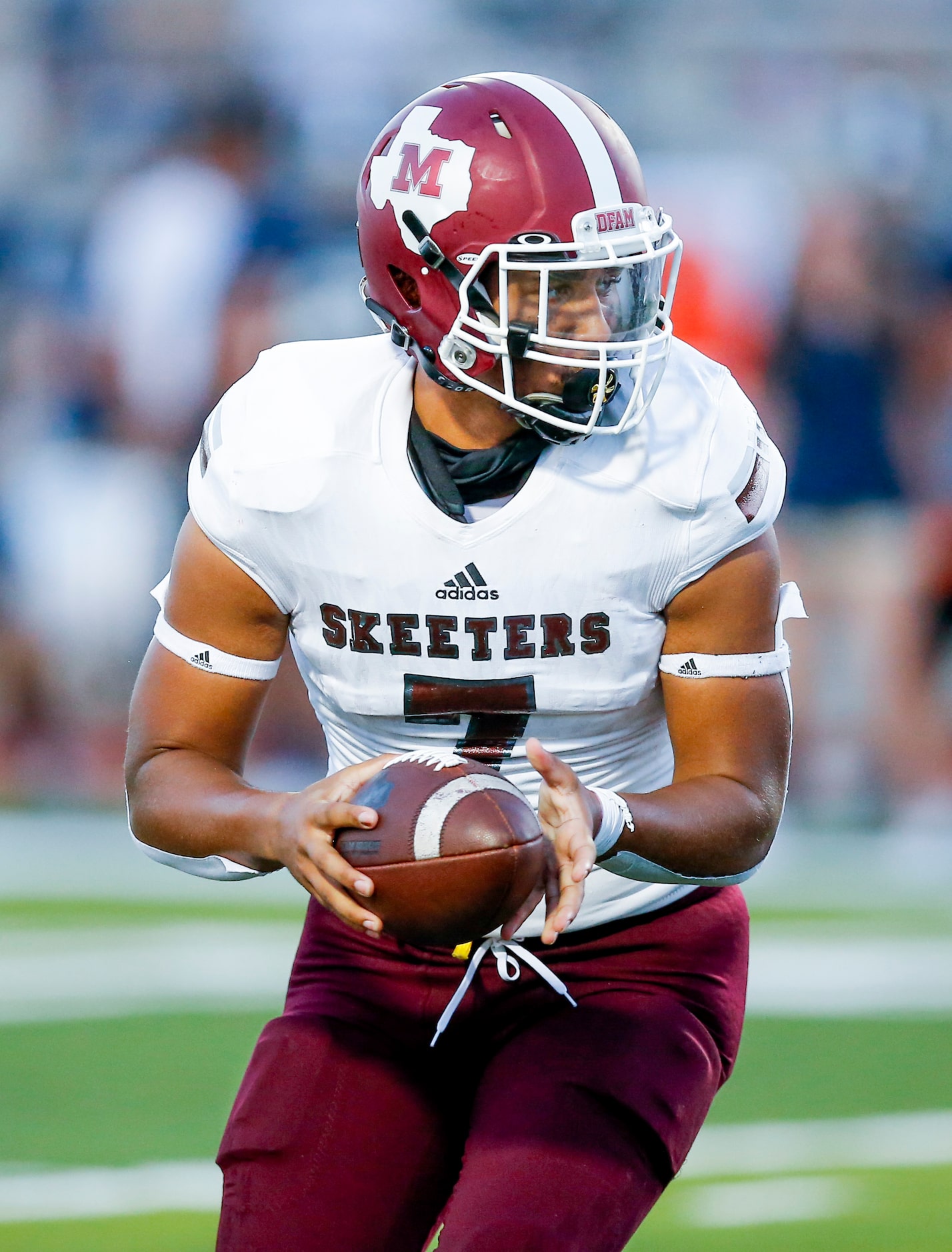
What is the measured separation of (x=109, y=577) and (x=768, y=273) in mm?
2721

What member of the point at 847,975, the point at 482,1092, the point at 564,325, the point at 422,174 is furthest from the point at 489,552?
the point at 847,975

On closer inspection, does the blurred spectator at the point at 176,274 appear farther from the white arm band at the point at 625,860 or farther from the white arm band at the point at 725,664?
the white arm band at the point at 625,860

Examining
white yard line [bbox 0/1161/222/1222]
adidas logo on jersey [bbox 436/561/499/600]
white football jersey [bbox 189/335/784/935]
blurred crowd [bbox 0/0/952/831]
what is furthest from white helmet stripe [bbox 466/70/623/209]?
blurred crowd [bbox 0/0/952/831]

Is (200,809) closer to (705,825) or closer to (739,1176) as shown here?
(705,825)

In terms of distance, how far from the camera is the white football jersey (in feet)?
7.89

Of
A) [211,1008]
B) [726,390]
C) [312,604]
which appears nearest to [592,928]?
[312,604]

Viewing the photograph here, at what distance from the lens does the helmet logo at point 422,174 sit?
2402 mm

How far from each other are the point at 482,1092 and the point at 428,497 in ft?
2.53

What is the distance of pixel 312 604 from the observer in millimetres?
2494

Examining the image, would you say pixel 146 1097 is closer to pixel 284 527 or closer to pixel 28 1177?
pixel 28 1177

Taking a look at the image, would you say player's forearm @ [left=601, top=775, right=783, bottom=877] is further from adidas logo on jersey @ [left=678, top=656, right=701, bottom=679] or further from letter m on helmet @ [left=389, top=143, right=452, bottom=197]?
letter m on helmet @ [left=389, top=143, right=452, bottom=197]

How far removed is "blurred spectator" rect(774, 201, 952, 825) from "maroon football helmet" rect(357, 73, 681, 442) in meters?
4.12

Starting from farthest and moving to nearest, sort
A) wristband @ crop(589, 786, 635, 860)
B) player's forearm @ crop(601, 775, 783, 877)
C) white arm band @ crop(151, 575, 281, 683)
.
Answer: white arm band @ crop(151, 575, 281, 683), player's forearm @ crop(601, 775, 783, 877), wristband @ crop(589, 786, 635, 860)

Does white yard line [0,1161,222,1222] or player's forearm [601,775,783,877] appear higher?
player's forearm [601,775,783,877]
